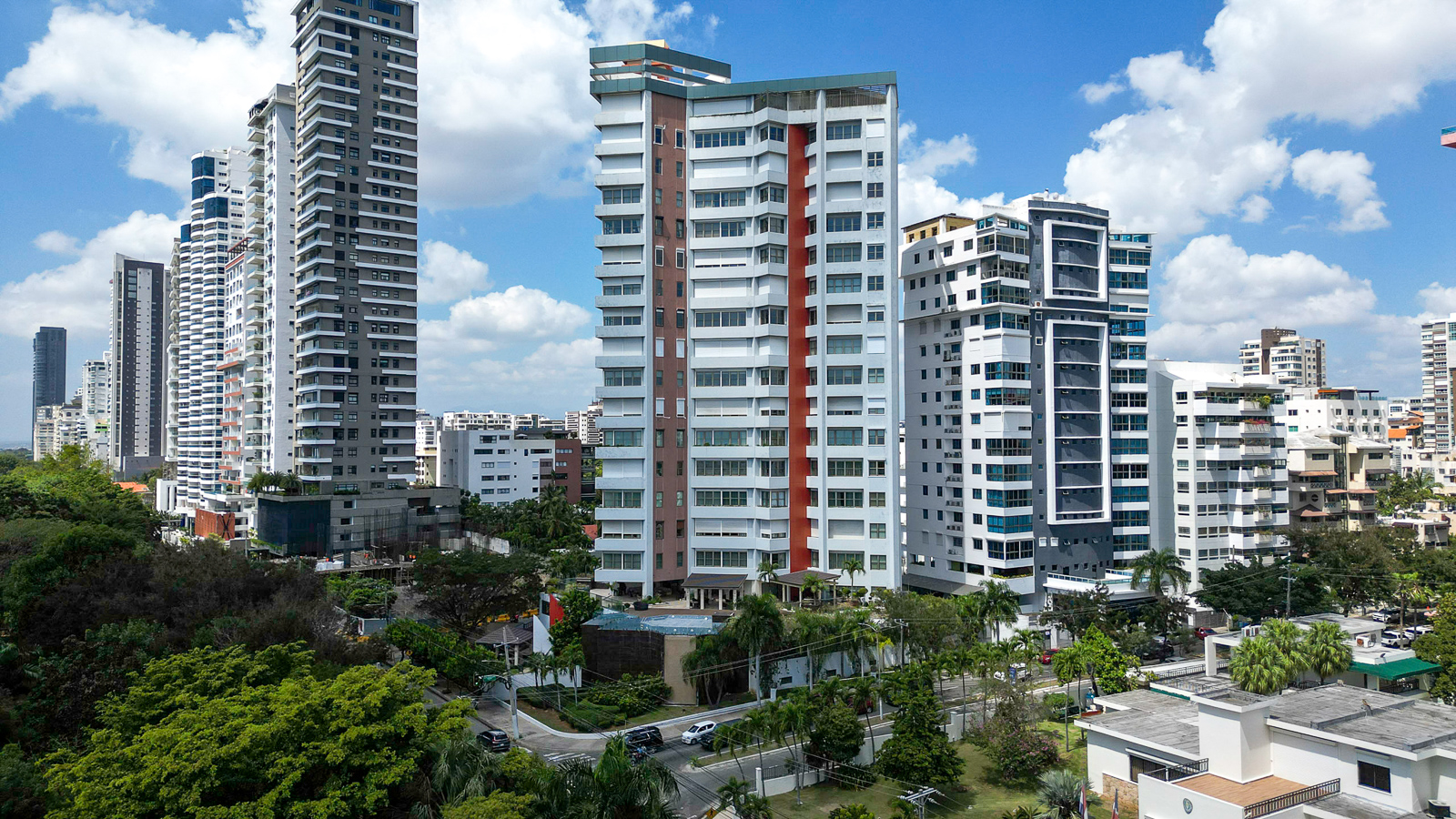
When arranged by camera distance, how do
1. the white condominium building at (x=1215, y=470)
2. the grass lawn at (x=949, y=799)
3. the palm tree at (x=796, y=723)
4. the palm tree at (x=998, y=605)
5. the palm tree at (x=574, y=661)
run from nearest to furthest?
1. the grass lawn at (x=949, y=799)
2. the palm tree at (x=796, y=723)
3. the palm tree at (x=574, y=661)
4. the palm tree at (x=998, y=605)
5. the white condominium building at (x=1215, y=470)

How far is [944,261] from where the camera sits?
3145 inches

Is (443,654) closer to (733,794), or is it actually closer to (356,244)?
(733,794)

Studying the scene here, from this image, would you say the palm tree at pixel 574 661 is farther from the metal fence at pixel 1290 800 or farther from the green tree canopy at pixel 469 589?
the metal fence at pixel 1290 800

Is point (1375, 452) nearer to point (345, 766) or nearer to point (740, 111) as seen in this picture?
point (740, 111)

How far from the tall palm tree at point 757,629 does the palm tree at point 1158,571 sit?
3642 cm

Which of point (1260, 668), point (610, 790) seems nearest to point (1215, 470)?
point (1260, 668)

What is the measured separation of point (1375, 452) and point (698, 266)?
3608 inches

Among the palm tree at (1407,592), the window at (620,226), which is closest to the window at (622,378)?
the window at (620,226)

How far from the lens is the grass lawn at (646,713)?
5050cm

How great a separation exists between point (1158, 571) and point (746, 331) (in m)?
39.7

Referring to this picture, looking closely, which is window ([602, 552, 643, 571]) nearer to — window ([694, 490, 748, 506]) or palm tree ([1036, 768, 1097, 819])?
window ([694, 490, 748, 506])

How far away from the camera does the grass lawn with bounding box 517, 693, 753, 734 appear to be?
166 feet

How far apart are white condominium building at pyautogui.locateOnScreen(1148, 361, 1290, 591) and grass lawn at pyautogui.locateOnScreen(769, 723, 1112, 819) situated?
1849 inches

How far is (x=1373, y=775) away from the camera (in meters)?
33.9
